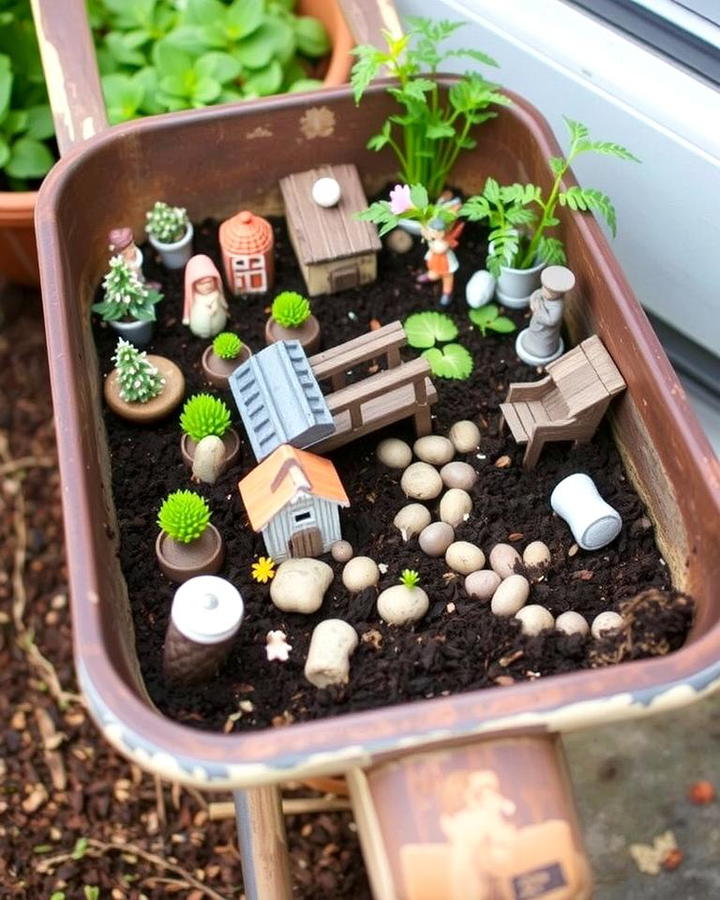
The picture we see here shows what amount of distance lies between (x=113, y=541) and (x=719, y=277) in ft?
2.86

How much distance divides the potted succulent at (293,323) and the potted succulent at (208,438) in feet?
0.44

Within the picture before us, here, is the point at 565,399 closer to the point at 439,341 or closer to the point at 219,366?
the point at 439,341

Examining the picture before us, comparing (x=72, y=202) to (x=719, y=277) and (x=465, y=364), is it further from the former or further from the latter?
(x=719, y=277)

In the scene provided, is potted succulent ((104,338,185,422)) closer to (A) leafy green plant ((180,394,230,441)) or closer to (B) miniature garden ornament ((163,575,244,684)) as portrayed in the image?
(A) leafy green plant ((180,394,230,441))

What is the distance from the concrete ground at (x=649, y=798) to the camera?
4.48 feet

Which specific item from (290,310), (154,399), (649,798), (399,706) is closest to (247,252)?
(290,310)

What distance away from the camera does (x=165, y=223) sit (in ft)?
4.21

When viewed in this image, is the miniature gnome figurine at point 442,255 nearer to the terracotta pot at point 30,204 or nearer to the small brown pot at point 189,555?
the terracotta pot at point 30,204

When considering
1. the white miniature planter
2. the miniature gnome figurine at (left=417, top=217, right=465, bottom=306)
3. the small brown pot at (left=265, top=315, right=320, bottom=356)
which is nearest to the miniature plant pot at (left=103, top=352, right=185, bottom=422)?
the small brown pot at (left=265, top=315, right=320, bottom=356)

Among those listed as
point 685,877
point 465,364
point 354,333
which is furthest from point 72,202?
point 685,877

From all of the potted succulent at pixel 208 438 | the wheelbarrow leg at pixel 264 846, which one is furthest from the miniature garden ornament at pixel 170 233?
the wheelbarrow leg at pixel 264 846

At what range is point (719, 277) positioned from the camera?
1371 mm

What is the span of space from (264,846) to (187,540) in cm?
35

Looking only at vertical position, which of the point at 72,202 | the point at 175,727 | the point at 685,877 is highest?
the point at 72,202
